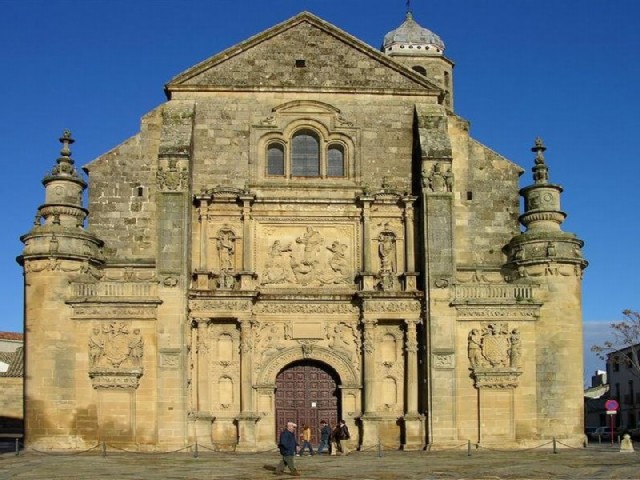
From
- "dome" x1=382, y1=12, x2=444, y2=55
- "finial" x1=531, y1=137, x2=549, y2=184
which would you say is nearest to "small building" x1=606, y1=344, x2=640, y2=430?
"dome" x1=382, y1=12, x2=444, y2=55

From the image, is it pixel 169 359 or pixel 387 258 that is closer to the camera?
pixel 169 359

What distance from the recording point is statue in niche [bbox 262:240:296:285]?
34.2 m

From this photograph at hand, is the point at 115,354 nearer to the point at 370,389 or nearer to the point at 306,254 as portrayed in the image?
the point at 306,254

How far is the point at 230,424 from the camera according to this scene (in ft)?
108

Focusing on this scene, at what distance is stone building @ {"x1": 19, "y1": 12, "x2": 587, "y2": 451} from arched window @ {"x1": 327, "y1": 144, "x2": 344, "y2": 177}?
0.05m

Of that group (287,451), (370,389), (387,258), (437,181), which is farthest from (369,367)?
(287,451)

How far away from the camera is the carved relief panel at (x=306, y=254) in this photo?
112 ft

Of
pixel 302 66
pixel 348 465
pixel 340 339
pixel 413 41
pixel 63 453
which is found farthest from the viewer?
pixel 413 41

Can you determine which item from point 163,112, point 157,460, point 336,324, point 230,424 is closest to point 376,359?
point 336,324

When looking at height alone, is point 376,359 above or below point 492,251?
below

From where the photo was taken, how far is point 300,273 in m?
34.3

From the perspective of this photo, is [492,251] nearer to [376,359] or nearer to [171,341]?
[376,359]

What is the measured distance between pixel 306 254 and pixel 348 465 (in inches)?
354

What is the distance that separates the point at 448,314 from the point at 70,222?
39.3ft
